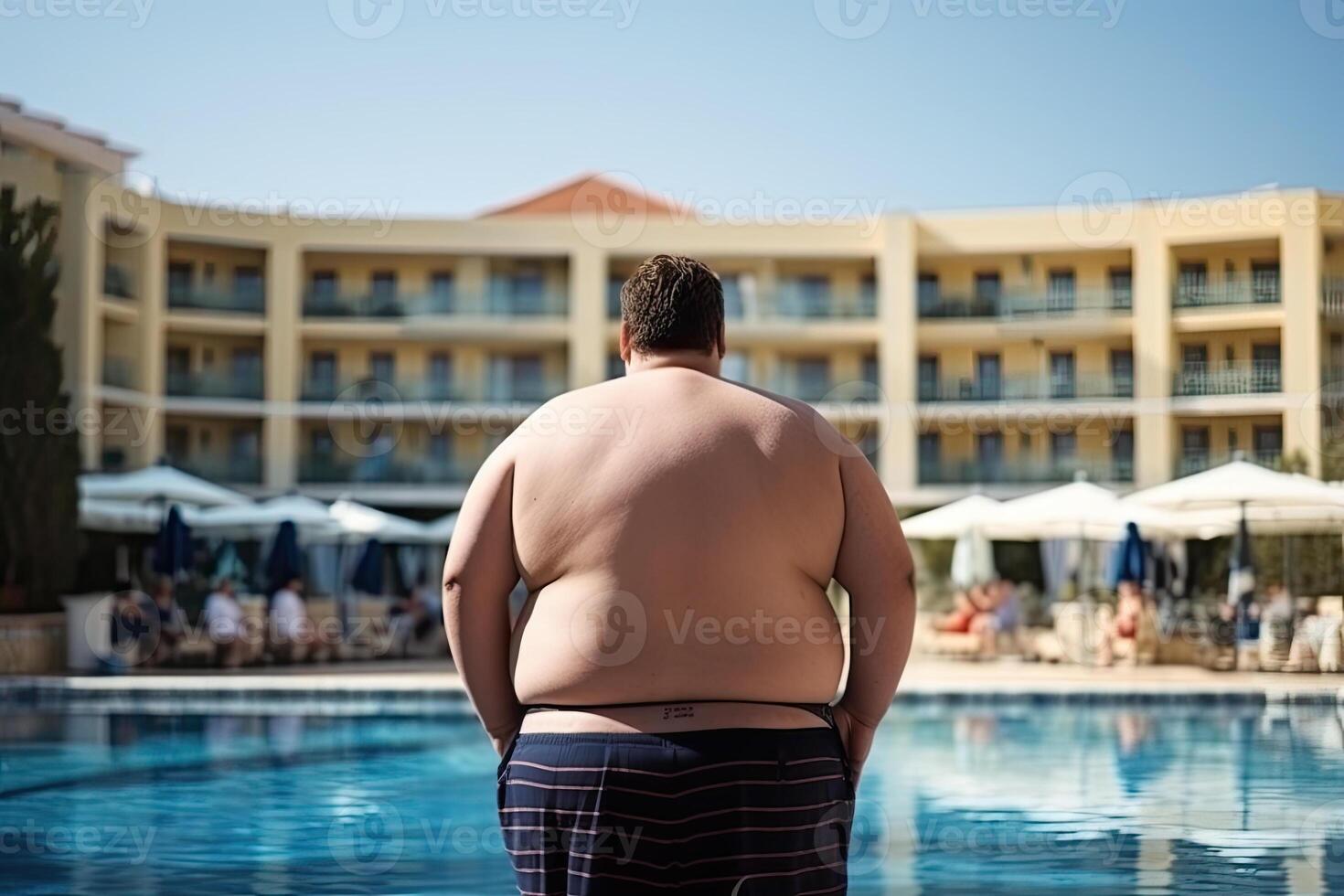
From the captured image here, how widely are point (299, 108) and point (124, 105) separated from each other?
428 inches

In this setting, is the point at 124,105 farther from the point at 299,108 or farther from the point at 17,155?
the point at 299,108

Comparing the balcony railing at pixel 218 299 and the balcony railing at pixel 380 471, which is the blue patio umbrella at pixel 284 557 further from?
the balcony railing at pixel 218 299

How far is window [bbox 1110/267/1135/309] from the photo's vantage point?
38938mm

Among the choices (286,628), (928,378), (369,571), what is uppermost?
(928,378)

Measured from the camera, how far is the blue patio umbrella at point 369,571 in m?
21.9

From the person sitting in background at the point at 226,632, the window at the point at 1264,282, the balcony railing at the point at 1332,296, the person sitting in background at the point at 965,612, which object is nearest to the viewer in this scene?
the person sitting in background at the point at 226,632

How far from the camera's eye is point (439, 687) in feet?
49.6

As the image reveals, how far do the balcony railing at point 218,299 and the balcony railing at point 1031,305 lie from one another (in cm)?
1530

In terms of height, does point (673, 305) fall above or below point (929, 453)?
below

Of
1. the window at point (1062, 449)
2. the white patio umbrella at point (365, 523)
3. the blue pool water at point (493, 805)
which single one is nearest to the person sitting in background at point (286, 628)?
the white patio umbrella at point (365, 523)

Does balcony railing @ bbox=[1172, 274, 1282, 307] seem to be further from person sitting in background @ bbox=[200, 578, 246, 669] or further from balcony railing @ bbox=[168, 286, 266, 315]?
person sitting in background @ bbox=[200, 578, 246, 669]

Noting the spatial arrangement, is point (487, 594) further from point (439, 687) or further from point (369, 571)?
point (369, 571)

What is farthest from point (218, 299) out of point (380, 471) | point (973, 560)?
point (973, 560)

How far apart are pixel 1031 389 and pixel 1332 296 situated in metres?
6.72
